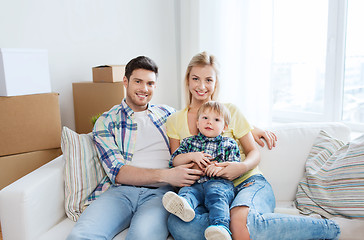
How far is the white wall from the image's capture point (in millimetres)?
2309

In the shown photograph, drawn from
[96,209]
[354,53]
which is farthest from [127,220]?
[354,53]

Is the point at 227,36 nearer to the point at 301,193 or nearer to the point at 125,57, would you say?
the point at 125,57

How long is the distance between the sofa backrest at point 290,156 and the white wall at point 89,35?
155 centimetres

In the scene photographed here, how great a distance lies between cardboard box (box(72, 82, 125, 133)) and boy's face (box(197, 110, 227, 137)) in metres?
0.87

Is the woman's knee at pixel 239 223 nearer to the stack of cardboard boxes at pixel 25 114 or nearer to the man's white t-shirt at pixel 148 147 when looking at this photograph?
the man's white t-shirt at pixel 148 147

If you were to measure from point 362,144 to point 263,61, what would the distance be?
1.42 m

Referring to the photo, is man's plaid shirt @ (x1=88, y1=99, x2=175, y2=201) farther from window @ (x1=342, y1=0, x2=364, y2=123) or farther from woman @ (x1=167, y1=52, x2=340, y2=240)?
window @ (x1=342, y1=0, x2=364, y2=123)

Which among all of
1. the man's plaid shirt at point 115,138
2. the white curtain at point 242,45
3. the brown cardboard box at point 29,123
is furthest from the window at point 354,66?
the brown cardboard box at point 29,123

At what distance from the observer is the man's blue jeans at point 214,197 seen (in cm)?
129

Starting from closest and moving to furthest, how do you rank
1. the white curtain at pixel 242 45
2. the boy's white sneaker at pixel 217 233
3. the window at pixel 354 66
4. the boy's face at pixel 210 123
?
the boy's white sneaker at pixel 217 233 → the boy's face at pixel 210 123 → the window at pixel 354 66 → the white curtain at pixel 242 45

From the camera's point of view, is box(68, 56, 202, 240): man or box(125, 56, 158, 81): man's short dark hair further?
box(125, 56, 158, 81): man's short dark hair

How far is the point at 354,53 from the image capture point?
2.56 meters

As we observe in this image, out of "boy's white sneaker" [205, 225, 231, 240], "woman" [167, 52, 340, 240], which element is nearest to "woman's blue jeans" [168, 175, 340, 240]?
"woman" [167, 52, 340, 240]

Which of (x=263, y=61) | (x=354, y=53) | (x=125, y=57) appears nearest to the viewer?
(x=354, y=53)
